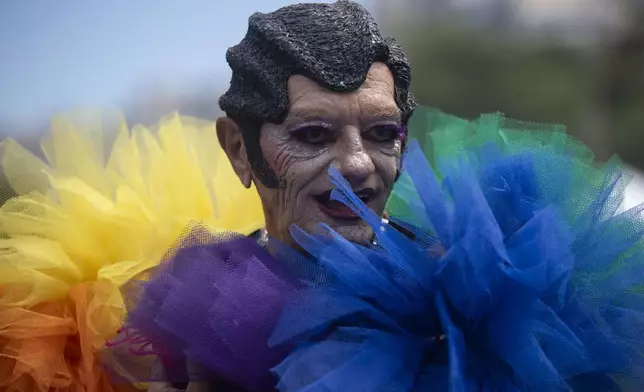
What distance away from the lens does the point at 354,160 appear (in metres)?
→ 1.53

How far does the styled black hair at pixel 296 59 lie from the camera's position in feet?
5.10

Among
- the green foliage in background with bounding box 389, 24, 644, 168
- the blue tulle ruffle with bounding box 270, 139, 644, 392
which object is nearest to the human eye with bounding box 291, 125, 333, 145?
the blue tulle ruffle with bounding box 270, 139, 644, 392

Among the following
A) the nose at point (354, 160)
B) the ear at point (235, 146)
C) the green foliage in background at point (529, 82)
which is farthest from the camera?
the green foliage in background at point (529, 82)

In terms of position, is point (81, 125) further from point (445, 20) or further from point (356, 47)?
point (445, 20)

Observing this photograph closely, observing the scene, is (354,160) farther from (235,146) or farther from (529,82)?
(529,82)

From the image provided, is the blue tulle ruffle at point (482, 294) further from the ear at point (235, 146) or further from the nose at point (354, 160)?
the ear at point (235, 146)

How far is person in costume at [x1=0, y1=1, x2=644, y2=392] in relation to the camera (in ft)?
4.15

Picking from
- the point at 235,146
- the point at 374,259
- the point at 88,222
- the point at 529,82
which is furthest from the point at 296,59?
the point at 529,82

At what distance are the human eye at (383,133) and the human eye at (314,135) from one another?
0.08 m

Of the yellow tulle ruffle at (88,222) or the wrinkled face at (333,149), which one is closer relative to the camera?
the wrinkled face at (333,149)

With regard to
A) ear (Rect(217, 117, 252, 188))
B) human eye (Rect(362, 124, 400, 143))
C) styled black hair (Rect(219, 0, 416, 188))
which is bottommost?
ear (Rect(217, 117, 252, 188))

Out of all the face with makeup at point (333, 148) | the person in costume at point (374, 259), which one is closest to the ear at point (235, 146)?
the person in costume at point (374, 259)

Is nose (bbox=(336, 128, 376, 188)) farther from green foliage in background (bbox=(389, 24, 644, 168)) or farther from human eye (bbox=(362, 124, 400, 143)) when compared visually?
green foliage in background (bbox=(389, 24, 644, 168))

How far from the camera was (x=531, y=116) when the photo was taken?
10.9 m
